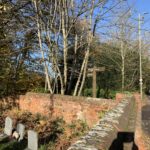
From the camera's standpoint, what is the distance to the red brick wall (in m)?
14.2

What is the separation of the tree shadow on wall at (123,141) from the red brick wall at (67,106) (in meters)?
5.98

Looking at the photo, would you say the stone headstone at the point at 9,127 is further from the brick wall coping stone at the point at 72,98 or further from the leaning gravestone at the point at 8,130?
the brick wall coping stone at the point at 72,98

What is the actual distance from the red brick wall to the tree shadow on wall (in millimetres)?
5977

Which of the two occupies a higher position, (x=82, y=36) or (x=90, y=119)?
(x=82, y=36)

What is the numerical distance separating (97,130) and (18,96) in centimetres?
1226

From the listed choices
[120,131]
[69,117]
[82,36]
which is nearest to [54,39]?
[82,36]

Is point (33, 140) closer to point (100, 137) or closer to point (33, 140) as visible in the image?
point (33, 140)

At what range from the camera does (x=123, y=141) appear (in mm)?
6863

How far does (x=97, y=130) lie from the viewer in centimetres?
627

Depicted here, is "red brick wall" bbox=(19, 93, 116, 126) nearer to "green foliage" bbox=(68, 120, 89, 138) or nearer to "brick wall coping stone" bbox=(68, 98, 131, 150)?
"green foliage" bbox=(68, 120, 89, 138)

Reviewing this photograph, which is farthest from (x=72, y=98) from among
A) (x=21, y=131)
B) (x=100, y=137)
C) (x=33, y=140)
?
(x=100, y=137)

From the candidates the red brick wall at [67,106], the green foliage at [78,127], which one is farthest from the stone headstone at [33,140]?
the red brick wall at [67,106]

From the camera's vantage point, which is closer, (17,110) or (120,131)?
(120,131)

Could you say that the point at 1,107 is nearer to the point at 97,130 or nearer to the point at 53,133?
the point at 53,133
